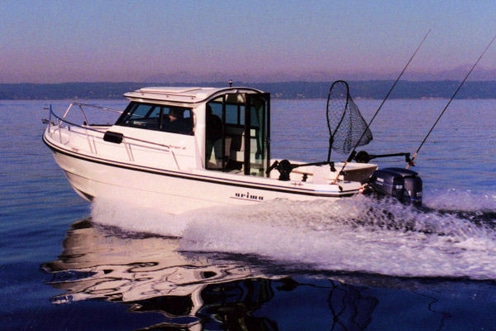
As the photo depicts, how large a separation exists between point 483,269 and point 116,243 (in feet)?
17.1

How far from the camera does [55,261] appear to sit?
7953mm

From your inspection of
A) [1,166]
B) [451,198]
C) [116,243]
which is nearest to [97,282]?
[116,243]

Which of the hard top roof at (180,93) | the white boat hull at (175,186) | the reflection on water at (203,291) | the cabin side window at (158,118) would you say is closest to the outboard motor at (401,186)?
the white boat hull at (175,186)

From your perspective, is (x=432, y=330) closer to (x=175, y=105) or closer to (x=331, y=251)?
(x=331, y=251)

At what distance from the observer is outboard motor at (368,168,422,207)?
8.45m

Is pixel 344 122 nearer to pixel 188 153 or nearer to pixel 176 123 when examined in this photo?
pixel 188 153

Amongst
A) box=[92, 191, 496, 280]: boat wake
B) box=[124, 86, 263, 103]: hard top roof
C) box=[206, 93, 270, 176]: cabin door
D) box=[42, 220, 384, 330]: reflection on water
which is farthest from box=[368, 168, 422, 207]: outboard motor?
box=[124, 86, 263, 103]: hard top roof

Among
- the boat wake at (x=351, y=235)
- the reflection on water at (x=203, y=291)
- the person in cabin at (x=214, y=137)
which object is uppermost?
the person in cabin at (x=214, y=137)

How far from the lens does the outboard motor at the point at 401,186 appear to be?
27.7ft

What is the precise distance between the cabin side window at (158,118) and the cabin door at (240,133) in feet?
1.32

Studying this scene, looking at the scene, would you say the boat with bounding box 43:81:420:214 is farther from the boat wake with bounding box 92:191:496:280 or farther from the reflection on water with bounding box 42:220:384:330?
the reflection on water with bounding box 42:220:384:330

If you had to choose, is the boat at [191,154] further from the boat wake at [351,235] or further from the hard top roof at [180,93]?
the boat wake at [351,235]

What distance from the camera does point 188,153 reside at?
9.60 m

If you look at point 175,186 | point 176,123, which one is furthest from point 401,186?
point 176,123
